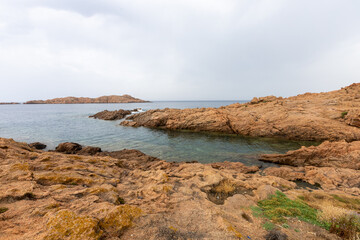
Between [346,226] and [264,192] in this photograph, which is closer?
[346,226]

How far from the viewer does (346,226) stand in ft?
15.9

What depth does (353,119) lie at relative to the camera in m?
22.7

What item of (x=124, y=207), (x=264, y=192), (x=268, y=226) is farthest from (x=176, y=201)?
(x=264, y=192)

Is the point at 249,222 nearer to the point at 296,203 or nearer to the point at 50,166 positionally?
the point at 296,203

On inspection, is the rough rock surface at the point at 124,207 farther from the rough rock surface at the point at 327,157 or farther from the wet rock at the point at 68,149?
the wet rock at the point at 68,149

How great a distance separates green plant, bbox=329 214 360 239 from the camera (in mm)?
4662

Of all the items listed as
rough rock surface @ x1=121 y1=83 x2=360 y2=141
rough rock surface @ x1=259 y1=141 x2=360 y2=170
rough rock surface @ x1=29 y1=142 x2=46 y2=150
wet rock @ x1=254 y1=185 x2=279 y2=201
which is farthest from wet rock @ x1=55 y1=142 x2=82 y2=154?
rough rock surface @ x1=259 y1=141 x2=360 y2=170

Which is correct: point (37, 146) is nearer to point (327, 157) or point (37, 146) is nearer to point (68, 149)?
point (68, 149)

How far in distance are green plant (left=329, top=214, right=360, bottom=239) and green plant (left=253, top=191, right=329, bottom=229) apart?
0.41m

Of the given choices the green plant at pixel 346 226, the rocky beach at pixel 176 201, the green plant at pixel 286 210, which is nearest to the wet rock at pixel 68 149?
the rocky beach at pixel 176 201

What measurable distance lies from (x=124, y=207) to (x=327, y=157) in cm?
1878

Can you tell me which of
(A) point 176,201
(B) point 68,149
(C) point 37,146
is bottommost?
(C) point 37,146

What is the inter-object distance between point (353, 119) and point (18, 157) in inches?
1564

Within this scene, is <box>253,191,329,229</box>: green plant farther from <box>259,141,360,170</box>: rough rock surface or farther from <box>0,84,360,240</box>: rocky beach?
<box>259,141,360,170</box>: rough rock surface
